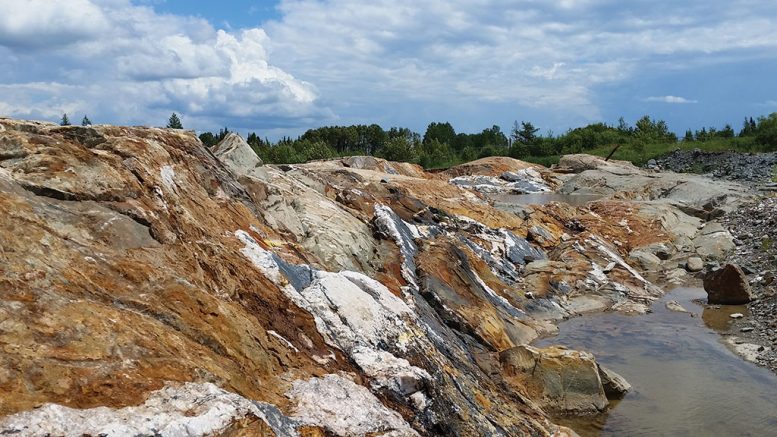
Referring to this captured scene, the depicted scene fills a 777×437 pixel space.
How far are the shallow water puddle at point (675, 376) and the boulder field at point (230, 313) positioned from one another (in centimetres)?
70

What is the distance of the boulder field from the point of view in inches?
227

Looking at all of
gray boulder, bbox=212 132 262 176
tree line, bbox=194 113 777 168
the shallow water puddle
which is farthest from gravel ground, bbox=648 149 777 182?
gray boulder, bbox=212 132 262 176

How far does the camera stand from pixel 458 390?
952 centimetres

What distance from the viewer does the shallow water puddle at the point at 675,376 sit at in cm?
1143

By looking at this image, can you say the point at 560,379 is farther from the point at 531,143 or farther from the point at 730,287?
the point at 531,143

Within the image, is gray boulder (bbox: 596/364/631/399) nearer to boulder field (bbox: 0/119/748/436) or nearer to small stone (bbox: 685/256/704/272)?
boulder field (bbox: 0/119/748/436)

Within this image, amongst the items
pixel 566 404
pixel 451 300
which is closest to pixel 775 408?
pixel 566 404

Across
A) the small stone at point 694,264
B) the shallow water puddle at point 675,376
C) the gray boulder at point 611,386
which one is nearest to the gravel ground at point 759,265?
the shallow water puddle at point 675,376

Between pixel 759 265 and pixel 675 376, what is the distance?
37.0 ft

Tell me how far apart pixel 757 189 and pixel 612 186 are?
1040cm

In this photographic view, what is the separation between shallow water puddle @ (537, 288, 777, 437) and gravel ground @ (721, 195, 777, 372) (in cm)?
63

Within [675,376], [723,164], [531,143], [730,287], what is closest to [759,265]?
[730,287]

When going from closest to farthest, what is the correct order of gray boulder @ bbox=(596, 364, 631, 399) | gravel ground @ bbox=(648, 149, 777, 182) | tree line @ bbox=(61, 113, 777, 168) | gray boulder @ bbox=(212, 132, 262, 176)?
gray boulder @ bbox=(596, 364, 631, 399) → gray boulder @ bbox=(212, 132, 262, 176) → gravel ground @ bbox=(648, 149, 777, 182) → tree line @ bbox=(61, 113, 777, 168)

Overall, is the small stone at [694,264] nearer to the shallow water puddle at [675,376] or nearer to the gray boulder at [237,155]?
the shallow water puddle at [675,376]
